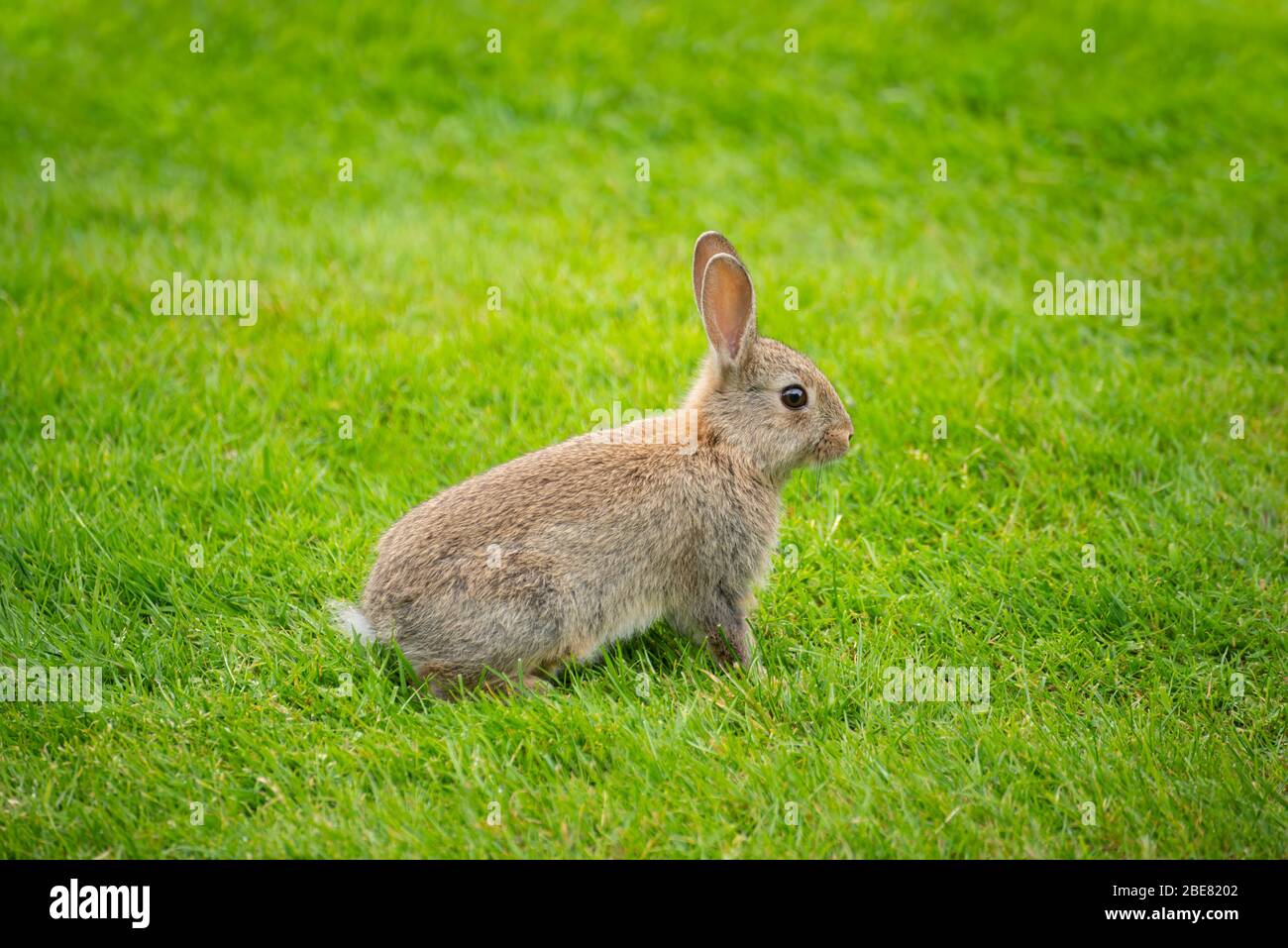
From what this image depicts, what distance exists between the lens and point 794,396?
16.9ft

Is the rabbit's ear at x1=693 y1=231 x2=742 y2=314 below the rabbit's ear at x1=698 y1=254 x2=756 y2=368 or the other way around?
the other way around

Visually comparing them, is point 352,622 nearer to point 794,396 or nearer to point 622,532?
point 622,532

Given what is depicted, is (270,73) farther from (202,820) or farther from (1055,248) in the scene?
(202,820)

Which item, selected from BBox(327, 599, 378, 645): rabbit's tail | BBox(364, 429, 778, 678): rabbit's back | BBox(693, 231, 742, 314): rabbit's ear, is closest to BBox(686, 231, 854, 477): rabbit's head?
BBox(693, 231, 742, 314): rabbit's ear

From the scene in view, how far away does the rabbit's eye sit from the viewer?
515 centimetres

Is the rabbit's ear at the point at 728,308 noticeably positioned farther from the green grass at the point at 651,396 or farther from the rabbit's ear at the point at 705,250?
the green grass at the point at 651,396

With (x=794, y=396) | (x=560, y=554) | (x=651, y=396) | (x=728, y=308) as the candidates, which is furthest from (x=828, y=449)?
(x=651, y=396)

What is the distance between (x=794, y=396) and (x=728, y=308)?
46 centimetres

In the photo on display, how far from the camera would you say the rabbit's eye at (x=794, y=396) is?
16.9ft

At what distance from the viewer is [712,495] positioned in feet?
16.3

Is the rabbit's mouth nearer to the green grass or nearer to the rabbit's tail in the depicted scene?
the green grass

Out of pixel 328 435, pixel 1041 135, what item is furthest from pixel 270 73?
pixel 1041 135

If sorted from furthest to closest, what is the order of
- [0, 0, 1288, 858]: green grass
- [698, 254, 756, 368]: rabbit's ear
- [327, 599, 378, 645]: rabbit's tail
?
[698, 254, 756, 368]: rabbit's ear, [327, 599, 378, 645]: rabbit's tail, [0, 0, 1288, 858]: green grass

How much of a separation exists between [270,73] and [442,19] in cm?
155
